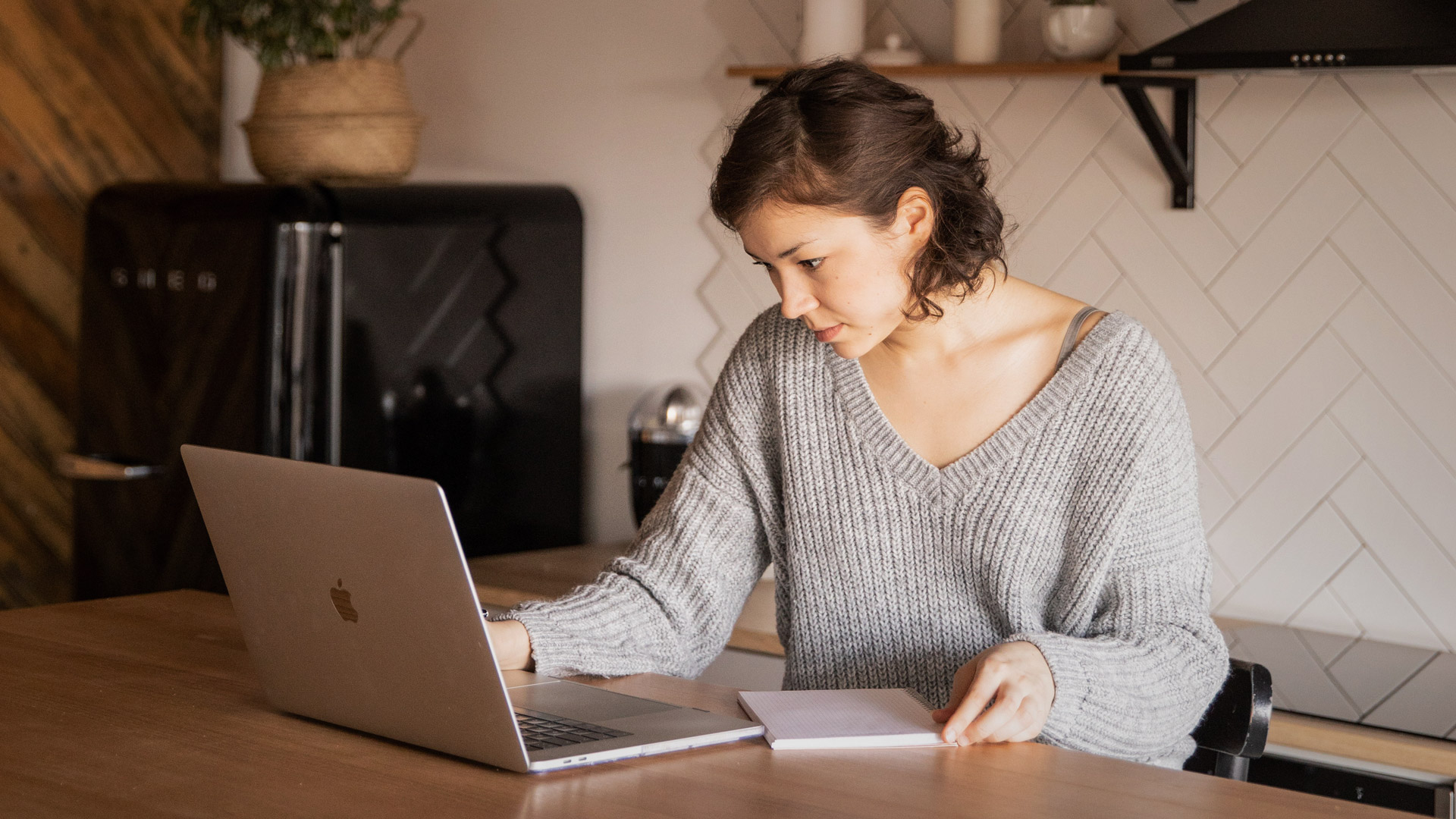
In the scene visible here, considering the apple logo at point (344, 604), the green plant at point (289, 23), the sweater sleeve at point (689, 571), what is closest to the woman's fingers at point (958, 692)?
the sweater sleeve at point (689, 571)

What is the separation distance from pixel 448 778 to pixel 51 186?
2378mm

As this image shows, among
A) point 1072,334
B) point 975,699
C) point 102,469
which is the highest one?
point 1072,334

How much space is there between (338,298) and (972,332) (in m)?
1.32

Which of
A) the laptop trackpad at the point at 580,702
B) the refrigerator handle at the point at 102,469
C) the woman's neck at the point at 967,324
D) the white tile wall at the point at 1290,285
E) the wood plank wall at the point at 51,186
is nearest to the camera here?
the laptop trackpad at the point at 580,702

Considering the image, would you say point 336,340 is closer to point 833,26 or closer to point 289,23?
point 289,23

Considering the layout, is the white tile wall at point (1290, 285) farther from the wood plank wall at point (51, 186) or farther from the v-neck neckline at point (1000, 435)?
the wood plank wall at point (51, 186)

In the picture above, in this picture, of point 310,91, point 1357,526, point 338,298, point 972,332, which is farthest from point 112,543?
point 1357,526

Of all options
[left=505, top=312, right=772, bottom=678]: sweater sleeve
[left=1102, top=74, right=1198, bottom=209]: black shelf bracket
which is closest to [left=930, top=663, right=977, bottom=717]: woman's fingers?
[left=505, top=312, right=772, bottom=678]: sweater sleeve

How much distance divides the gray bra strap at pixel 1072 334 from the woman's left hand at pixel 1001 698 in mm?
380

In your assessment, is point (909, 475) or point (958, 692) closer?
point (958, 692)

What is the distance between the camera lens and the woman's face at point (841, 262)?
1389 millimetres

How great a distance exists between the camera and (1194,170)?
2221 millimetres

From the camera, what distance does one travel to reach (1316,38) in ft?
5.88

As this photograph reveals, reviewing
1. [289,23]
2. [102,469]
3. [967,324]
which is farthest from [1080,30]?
[102,469]
